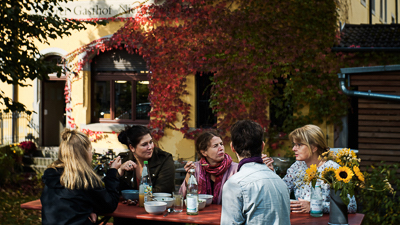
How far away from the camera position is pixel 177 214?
4160 mm

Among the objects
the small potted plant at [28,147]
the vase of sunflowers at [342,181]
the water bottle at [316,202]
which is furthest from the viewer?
the small potted plant at [28,147]

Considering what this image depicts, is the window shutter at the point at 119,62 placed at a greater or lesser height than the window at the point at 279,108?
greater

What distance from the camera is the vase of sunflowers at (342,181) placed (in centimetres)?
358

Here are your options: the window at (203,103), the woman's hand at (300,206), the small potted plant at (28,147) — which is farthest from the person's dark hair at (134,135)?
the small potted plant at (28,147)

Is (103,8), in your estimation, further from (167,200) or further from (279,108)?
(167,200)

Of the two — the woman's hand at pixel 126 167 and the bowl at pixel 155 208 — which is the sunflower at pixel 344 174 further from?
the woman's hand at pixel 126 167

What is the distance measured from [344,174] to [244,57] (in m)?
7.37

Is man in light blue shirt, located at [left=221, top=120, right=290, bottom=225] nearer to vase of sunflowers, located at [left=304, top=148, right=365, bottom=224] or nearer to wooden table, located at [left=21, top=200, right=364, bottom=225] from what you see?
vase of sunflowers, located at [left=304, top=148, right=365, bottom=224]

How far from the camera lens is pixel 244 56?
10.8 m

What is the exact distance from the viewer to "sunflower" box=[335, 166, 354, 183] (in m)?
3.59

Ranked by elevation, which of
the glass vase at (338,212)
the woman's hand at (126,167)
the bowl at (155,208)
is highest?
the woman's hand at (126,167)

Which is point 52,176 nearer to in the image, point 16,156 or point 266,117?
point 266,117

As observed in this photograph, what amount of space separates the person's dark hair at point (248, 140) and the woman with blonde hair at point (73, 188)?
5.34 feet

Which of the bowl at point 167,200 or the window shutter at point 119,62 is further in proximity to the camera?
the window shutter at point 119,62
